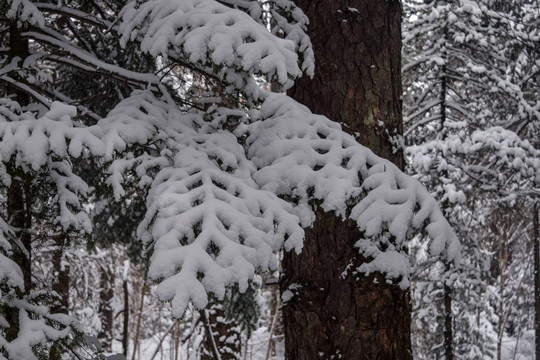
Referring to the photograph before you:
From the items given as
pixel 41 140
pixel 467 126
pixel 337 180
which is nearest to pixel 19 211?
pixel 41 140

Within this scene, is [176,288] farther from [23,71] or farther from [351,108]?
[23,71]

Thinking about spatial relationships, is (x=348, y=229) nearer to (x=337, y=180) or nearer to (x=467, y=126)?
(x=337, y=180)

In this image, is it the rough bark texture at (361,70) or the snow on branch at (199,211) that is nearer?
the snow on branch at (199,211)

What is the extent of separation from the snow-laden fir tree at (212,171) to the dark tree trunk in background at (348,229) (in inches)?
7.8

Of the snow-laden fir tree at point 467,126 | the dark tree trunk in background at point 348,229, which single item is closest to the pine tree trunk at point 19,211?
the dark tree trunk in background at point 348,229

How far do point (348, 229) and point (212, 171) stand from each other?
1.15 metres

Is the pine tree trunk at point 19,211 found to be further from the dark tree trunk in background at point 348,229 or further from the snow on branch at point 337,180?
the dark tree trunk in background at point 348,229

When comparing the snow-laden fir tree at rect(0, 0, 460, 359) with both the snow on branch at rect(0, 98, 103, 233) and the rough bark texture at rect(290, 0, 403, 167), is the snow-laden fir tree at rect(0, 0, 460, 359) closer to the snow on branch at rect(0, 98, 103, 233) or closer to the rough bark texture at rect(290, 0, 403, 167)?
the snow on branch at rect(0, 98, 103, 233)

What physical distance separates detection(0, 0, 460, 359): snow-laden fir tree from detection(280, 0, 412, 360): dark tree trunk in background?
20 centimetres

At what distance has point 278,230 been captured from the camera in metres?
2.31

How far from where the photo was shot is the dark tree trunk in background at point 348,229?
3102mm

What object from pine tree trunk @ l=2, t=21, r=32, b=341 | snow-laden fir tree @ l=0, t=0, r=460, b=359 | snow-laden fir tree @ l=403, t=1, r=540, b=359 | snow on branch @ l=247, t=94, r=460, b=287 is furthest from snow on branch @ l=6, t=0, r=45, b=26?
snow-laden fir tree @ l=403, t=1, r=540, b=359

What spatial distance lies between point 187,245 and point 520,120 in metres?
8.23

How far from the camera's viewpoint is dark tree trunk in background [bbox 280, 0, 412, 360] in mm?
3102
